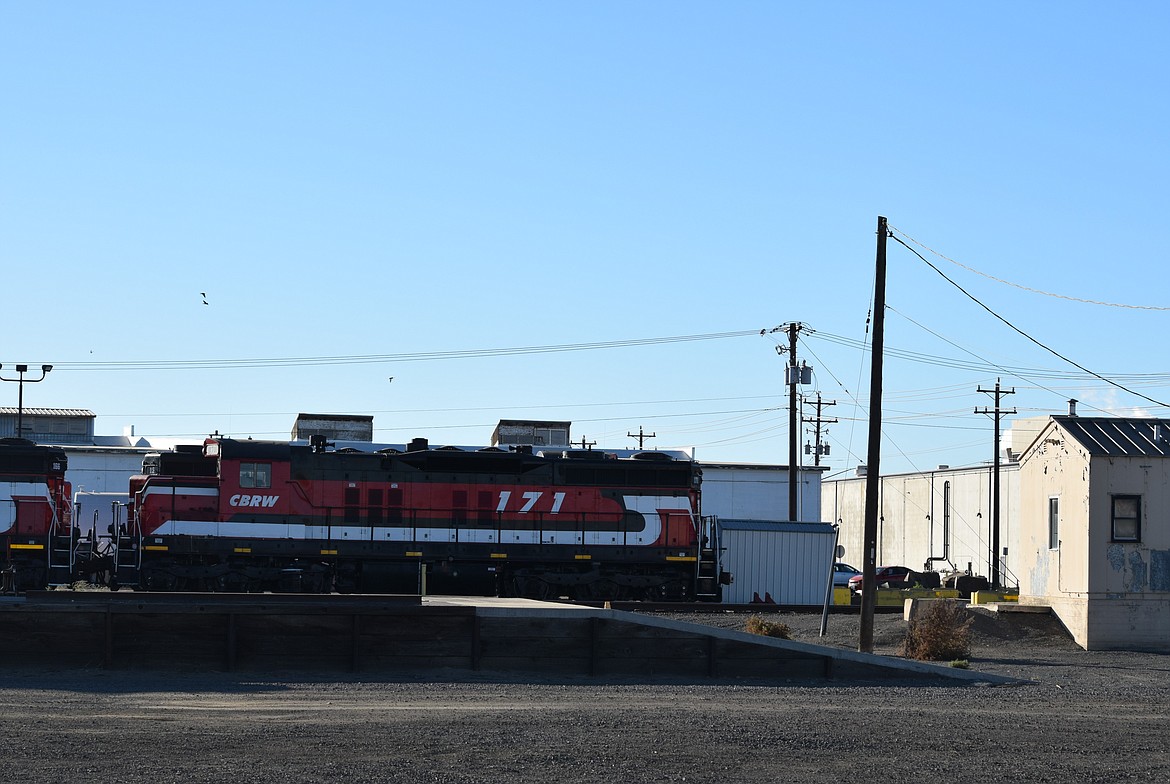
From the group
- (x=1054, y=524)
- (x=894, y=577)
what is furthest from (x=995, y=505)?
(x=1054, y=524)

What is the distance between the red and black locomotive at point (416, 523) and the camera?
3177 cm

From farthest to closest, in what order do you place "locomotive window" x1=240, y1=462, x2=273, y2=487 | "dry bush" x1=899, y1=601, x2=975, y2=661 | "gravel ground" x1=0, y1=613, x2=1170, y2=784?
"locomotive window" x1=240, y1=462, x2=273, y2=487 → "dry bush" x1=899, y1=601, x2=975, y2=661 → "gravel ground" x1=0, y1=613, x2=1170, y2=784

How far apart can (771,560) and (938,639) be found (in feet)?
48.8

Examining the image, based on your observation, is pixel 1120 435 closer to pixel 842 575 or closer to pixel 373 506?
pixel 373 506

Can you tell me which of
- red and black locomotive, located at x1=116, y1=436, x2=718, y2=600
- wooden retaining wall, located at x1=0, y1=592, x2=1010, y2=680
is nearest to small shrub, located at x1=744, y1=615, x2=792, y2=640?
wooden retaining wall, located at x1=0, y1=592, x2=1010, y2=680

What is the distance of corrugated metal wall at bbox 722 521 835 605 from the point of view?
37906 millimetres

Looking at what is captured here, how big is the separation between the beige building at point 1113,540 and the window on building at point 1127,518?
0.02 m

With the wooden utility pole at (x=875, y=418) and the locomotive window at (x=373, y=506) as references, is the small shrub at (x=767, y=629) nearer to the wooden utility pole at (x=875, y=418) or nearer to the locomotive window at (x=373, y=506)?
the wooden utility pole at (x=875, y=418)

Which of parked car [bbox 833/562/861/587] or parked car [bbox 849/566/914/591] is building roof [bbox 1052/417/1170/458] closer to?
parked car [bbox 833/562/861/587]

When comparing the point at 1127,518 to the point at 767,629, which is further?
the point at 1127,518

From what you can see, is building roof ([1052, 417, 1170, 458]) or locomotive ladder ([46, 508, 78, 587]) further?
locomotive ladder ([46, 508, 78, 587])

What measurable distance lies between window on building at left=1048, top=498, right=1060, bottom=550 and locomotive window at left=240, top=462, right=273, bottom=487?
17990 millimetres

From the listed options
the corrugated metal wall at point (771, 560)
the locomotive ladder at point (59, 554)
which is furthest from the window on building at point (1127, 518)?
the locomotive ladder at point (59, 554)

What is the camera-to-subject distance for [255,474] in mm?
32250
